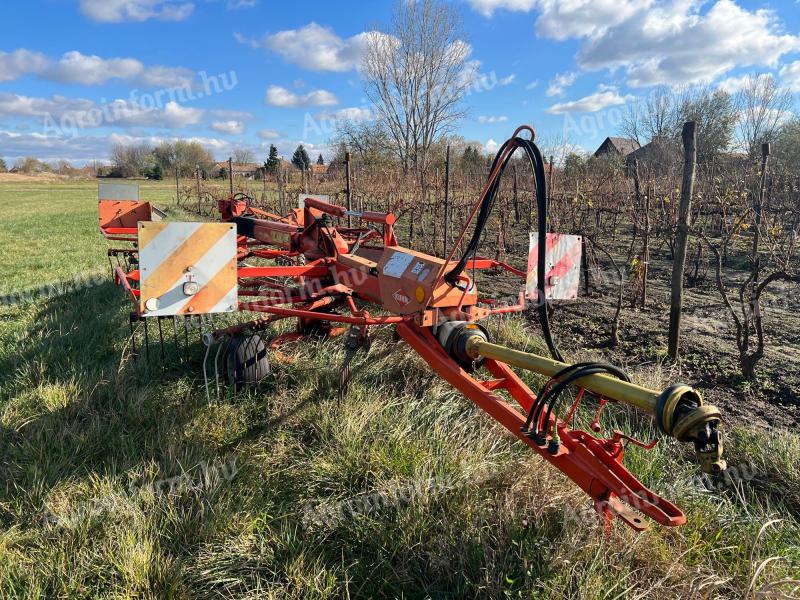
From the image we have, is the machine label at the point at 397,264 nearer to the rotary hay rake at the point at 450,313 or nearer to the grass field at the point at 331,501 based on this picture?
the rotary hay rake at the point at 450,313

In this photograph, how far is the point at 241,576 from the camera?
1963 mm

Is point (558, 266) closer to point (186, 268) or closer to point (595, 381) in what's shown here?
point (595, 381)

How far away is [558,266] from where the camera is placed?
118 inches

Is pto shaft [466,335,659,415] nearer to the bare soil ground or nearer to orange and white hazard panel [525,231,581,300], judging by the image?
orange and white hazard panel [525,231,581,300]

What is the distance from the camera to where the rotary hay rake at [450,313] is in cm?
156

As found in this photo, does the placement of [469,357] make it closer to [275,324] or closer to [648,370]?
[648,370]

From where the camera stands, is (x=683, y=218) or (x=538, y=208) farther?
(x=683, y=218)

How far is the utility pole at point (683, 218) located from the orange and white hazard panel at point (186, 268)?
3.52 meters

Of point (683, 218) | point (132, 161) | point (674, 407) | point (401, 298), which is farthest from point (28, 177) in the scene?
point (674, 407)

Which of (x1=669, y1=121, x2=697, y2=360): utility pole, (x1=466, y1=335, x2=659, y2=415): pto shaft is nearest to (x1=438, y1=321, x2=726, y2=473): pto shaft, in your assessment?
(x1=466, y1=335, x2=659, y2=415): pto shaft

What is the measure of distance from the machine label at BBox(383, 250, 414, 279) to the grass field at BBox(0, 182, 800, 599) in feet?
2.77

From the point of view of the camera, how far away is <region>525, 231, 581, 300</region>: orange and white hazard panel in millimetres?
2896

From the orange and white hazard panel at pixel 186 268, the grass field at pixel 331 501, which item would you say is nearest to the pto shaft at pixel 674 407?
the grass field at pixel 331 501

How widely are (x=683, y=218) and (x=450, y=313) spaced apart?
2.76 meters
